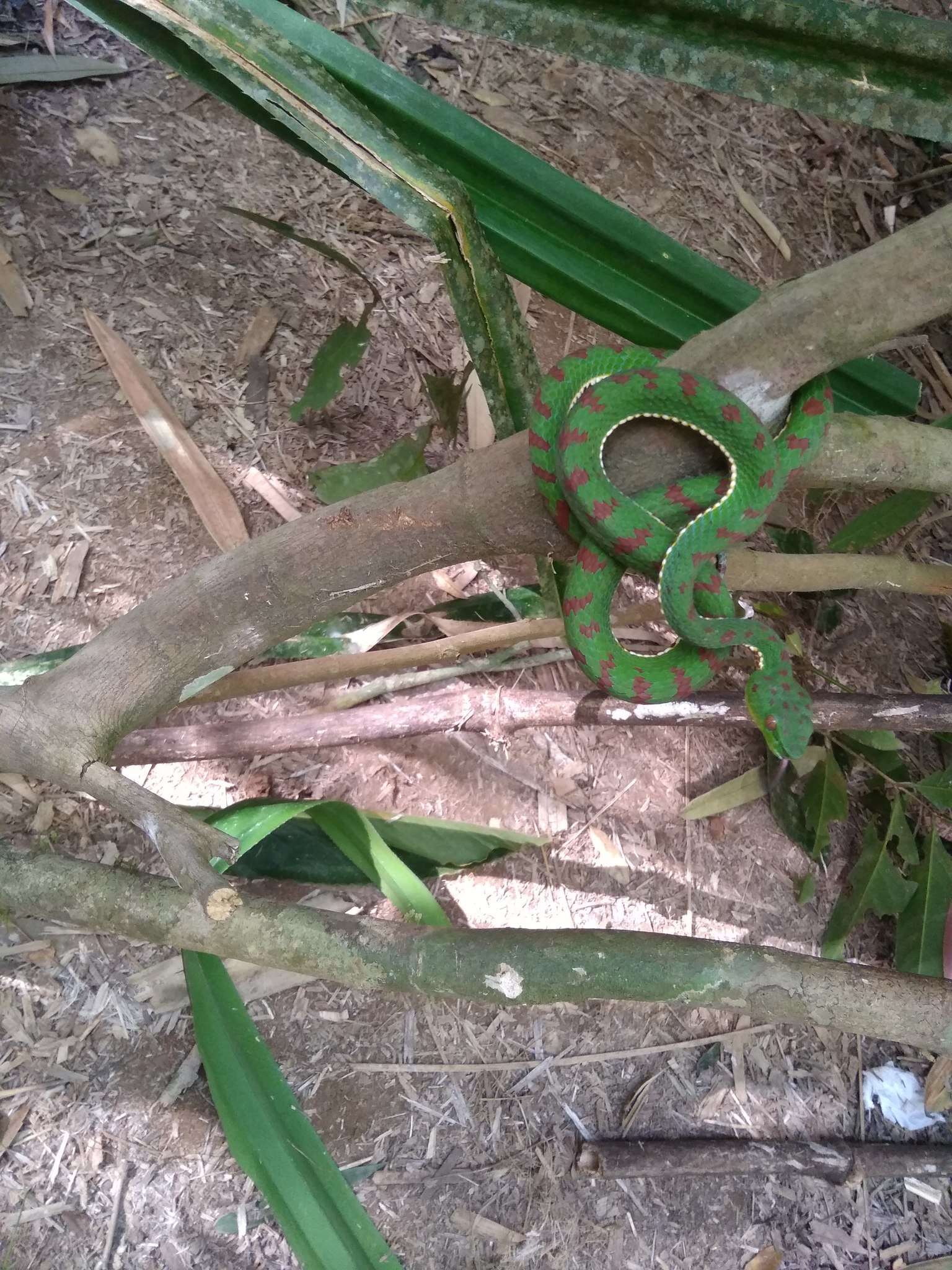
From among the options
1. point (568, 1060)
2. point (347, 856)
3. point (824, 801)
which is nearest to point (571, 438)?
point (347, 856)

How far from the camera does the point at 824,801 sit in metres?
1.85

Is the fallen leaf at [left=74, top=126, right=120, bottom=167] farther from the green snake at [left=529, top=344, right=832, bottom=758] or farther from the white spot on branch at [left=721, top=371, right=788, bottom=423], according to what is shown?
the white spot on branch at [left=721, top=371, right=788, bottom=423]

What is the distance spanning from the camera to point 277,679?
1540mm

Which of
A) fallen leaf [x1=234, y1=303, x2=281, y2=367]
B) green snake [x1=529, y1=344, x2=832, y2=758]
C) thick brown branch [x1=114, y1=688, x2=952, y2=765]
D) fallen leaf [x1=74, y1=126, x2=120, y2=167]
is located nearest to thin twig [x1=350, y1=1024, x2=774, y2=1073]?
thick brown branch [x1=114, y1=688, x2=952, y2=765]

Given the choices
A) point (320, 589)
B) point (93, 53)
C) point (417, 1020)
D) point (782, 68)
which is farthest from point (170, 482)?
point (782, 68)

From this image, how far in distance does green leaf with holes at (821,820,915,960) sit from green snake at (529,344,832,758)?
820 mm

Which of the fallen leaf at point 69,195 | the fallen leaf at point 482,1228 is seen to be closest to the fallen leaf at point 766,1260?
the fallen leaf at point 482,1228

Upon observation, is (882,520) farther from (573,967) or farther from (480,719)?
(573,967)

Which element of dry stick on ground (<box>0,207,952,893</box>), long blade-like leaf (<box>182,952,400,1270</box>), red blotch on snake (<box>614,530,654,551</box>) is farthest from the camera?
long blade-like leaf (<box>182,952,400,1270</box>)

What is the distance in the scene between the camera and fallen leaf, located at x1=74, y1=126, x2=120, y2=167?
6.40 ft

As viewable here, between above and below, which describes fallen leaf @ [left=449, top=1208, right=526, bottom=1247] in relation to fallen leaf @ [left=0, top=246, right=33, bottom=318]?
below

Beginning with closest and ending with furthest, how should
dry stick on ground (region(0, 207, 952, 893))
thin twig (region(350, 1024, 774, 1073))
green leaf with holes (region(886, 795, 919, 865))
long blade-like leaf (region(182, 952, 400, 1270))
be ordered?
dry stick on ground (region(0, 207, 952, 893)), long blade-like leaf (region(182, 952, 400, 1270)), thin twig (region(350, 1024, 774, 1073)), green leaf with holes (region(886, 795, 919, 865))

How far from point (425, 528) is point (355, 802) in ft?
3.05

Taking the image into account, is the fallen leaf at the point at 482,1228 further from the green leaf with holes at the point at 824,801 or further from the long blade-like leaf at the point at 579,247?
the long blade-like leaf at the point at 579,247
